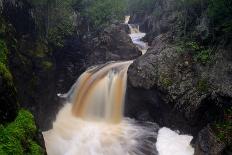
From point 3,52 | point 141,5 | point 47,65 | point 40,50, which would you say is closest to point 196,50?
point 47,65

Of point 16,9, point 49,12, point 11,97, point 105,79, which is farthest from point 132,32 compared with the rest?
point 11,97

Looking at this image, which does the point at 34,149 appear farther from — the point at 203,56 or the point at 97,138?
the point at 203,56

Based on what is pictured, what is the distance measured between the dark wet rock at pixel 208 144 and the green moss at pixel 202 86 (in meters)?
2.56

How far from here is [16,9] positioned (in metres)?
22.9

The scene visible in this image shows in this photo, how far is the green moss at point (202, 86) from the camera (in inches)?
795

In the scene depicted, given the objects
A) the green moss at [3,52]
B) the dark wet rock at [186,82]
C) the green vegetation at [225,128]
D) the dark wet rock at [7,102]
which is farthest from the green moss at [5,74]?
the green vegetation at [225,128]

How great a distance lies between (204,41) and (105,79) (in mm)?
7481

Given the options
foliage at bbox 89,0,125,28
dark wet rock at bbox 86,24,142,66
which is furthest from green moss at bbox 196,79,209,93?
foliage at bbox 89,0,125,28

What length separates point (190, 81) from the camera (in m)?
21.4

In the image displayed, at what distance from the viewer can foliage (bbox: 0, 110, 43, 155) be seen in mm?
13148

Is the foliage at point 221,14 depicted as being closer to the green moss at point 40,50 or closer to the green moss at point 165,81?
the green moss at point 165,81

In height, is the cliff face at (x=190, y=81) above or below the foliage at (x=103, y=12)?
below

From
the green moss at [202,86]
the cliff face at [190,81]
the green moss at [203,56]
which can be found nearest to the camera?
the cliff face at [190,81]

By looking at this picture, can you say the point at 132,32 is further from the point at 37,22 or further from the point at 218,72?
the point at 218,72
